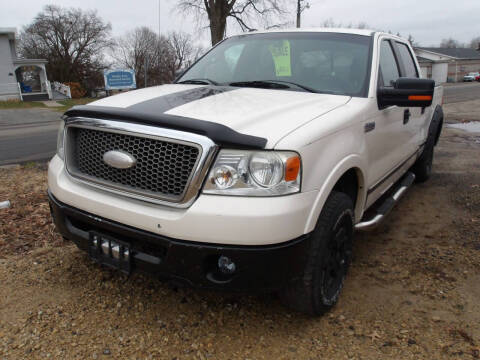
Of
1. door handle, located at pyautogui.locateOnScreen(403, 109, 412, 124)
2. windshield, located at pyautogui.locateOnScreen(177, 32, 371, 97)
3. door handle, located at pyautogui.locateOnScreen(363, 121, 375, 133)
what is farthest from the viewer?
door handle, located at pyautogui.locateOnScreen(403, 109, 412, 124)

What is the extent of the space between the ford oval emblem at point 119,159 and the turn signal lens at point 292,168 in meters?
0.82

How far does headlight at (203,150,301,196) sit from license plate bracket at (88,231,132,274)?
0.60 meters

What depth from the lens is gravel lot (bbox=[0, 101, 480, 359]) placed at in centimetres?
224

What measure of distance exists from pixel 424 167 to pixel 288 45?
2813 millimetres

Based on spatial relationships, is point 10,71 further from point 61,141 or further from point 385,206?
point 385,206

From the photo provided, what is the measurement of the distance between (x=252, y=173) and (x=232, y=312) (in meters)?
1.06

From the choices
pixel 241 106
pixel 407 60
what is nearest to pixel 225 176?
pixel 241 106

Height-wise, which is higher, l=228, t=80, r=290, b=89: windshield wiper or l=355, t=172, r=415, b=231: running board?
l=228, t=80, r=290, b=89: windshield wiper

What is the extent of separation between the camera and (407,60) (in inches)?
172

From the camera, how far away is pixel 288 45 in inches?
134

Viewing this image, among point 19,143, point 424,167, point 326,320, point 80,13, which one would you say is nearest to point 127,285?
point 326,320

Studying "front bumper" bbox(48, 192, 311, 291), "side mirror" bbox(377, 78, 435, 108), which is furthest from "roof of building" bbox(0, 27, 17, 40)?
"side mirror" bbox(377, 78, 435, 108)

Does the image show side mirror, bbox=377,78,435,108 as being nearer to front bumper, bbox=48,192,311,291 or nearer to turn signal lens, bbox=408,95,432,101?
turn signal lens, bbox=408,95,432,101

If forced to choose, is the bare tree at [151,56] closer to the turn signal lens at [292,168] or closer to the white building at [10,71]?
the white building at [10,71]
